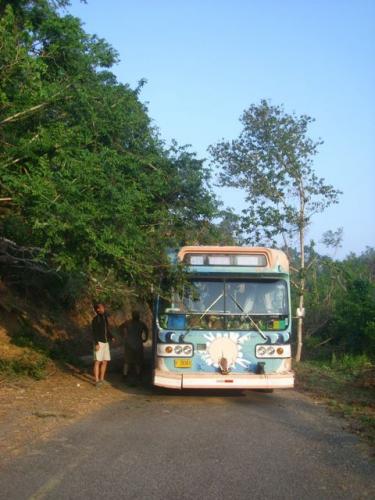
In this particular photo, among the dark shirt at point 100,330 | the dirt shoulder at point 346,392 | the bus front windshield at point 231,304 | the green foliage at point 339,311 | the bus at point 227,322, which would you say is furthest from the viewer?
the green foliage at point 339,311

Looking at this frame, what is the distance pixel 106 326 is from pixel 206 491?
7.57 metres

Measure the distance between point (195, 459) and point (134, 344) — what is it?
278 inches

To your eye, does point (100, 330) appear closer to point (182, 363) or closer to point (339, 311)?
point (182, 363)

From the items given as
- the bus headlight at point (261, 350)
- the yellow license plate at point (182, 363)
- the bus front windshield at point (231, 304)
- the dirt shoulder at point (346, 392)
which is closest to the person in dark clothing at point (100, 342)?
the bus front windshield at point (231, 304)

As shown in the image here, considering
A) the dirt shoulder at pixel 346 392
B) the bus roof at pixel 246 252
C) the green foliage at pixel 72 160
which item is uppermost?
the green foliage at pixel 72 160

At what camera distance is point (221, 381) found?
34.6 ft

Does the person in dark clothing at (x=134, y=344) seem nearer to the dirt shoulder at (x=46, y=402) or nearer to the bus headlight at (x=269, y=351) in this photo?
the dirt shoulder at (x=46, y=402)

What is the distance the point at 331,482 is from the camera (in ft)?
19.4

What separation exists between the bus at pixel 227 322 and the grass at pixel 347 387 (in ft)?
4.34

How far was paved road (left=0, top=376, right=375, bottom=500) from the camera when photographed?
5.57 metres

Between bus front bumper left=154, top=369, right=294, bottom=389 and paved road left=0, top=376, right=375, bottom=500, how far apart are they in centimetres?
56

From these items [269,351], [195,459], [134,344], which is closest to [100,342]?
[134,344]

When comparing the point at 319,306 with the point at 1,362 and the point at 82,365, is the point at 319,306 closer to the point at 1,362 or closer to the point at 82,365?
the point at 82,365

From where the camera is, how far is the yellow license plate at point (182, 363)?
1079cm
